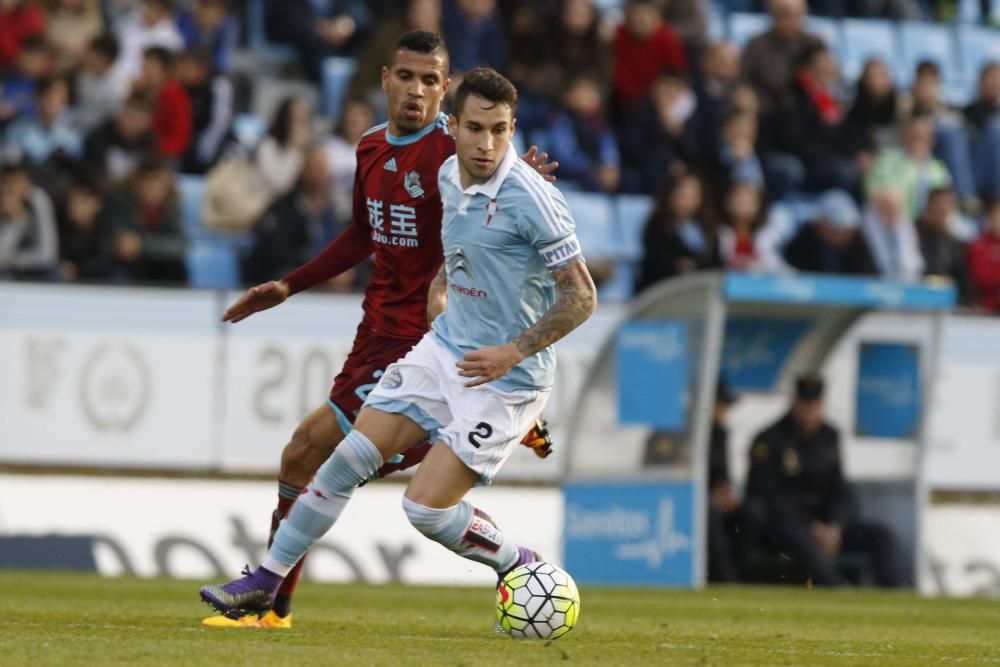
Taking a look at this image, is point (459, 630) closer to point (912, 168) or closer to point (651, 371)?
point (651, 371)

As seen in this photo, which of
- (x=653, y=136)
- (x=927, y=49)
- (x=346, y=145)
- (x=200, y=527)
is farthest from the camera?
(x=927, y=49)

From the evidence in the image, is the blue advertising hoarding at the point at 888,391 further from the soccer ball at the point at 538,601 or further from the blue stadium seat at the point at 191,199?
the soccer ball at the point at 538,601

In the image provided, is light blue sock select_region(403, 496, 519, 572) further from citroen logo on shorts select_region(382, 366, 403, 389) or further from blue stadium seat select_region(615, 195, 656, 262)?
blue stadium seat select_region(615, 195, 656, 262)

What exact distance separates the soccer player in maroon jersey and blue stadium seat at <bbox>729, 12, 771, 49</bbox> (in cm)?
1254

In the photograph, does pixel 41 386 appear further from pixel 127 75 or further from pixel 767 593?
pixel 767 593

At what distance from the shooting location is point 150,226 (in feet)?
49.0

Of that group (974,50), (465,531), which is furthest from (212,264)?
(974,50)

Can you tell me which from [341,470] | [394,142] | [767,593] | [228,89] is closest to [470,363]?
[341,470]

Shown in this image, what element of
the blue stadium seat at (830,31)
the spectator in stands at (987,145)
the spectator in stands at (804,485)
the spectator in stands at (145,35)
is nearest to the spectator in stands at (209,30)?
the spectator in stands at (145,35)

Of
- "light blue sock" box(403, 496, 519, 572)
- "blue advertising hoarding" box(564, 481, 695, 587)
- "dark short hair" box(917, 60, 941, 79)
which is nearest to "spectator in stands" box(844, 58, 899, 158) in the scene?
"dark short hair" box(917, 60, 941, 79)

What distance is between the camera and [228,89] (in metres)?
16.3

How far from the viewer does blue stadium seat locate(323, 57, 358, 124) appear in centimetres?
1758

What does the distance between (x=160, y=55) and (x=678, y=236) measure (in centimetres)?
446

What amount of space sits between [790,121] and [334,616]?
10.3 meters
